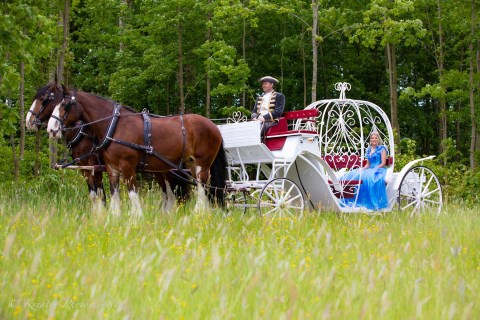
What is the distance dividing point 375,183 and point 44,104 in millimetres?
4969

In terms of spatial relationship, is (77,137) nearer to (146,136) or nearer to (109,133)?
(109,133)

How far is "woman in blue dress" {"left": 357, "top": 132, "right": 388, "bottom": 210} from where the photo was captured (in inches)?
410

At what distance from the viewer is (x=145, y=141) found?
926 centimetres

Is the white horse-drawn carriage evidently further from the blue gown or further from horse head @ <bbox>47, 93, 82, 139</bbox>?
horse head @ <bbox>47, 93, 82, 139</bbox>

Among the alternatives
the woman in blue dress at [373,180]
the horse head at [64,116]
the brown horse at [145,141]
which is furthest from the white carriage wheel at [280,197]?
the horse head at [64,116]

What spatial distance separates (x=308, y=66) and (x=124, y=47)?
744 centimetres

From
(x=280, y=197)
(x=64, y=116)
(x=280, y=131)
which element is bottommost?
(x=280, y=197)

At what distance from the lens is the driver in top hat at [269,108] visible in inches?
397

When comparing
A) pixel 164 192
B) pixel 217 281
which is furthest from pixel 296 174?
pixel 217 281

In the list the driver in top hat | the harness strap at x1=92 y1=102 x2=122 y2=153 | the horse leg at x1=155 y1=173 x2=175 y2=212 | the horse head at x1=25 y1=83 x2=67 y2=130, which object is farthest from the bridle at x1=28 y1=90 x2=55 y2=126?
the driver in top hat

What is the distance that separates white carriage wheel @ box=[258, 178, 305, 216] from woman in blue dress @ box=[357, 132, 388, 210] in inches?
44.0

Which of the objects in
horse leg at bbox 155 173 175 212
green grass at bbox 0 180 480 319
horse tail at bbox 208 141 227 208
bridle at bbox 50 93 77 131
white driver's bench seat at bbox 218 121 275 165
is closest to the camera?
green grass at bbox 0 180 480 319

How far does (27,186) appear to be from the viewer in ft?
38.5

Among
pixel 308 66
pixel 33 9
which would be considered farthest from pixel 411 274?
pixel 308 66
